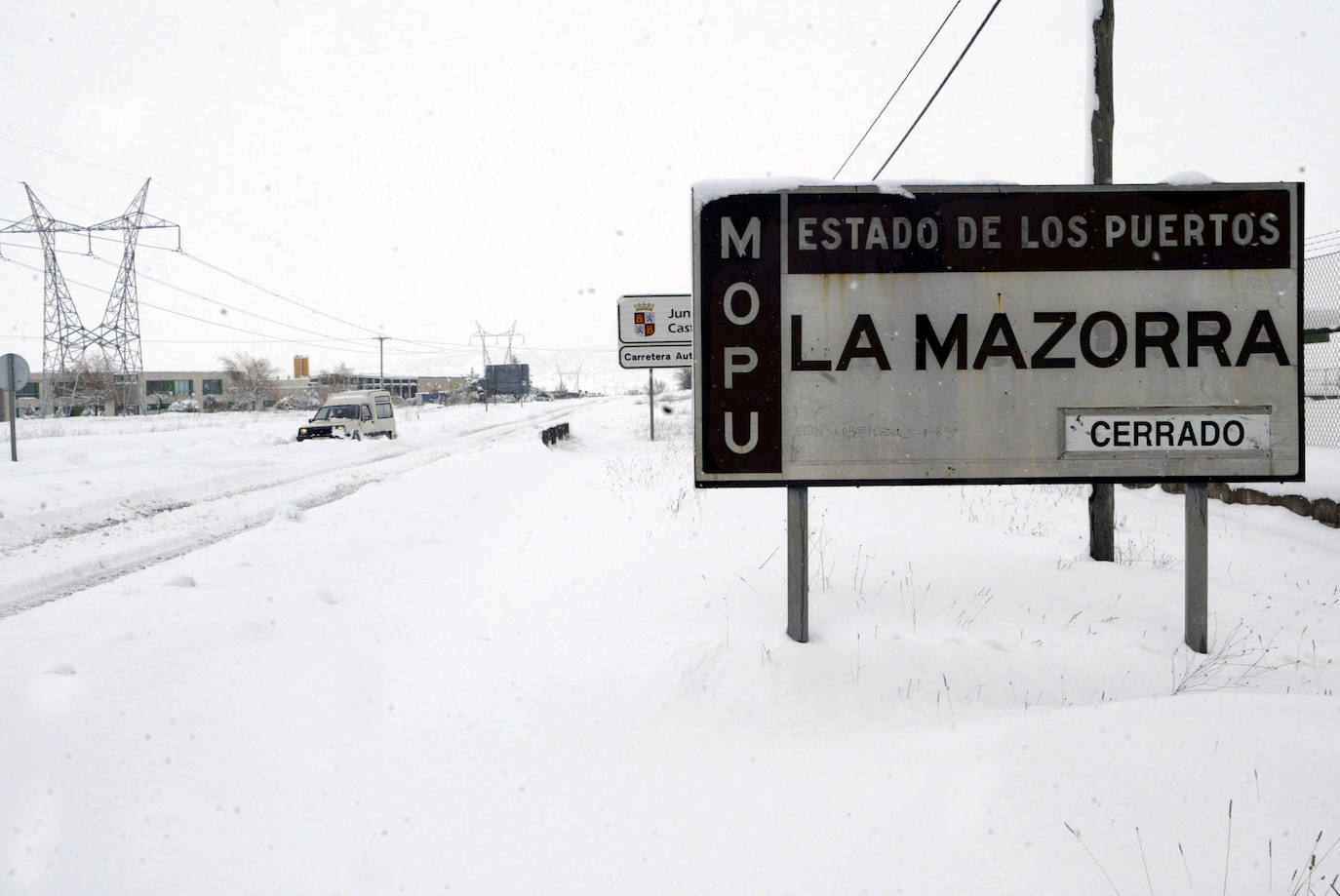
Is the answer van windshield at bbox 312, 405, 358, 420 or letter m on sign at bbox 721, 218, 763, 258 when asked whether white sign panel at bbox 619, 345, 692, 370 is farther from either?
van windshield at bbox 312, 405, 358, 420

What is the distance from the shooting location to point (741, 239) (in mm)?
4160

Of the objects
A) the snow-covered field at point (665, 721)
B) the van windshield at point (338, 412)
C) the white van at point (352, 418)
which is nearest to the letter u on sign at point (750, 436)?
the snow-covered field at point (665, 721)

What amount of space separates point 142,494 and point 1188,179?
1478 centimetres

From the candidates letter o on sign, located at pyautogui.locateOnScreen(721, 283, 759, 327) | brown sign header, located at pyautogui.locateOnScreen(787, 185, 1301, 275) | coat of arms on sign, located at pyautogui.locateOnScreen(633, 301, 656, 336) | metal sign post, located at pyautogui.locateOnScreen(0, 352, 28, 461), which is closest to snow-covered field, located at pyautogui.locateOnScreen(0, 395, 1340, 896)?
letter o on sign, located at pyautogui.locateOnScreen(721, 283, 759, 327)

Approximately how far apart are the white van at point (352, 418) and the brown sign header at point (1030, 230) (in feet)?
78.2

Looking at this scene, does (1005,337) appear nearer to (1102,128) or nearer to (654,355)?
(1102,128)

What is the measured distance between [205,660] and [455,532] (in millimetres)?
4435

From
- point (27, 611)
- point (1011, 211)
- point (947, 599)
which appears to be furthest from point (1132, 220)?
point (27, 611)

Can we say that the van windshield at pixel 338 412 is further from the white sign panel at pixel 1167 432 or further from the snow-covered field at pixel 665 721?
the white sign panel at pixel 1167 432

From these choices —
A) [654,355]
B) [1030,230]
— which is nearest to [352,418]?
[654,355]

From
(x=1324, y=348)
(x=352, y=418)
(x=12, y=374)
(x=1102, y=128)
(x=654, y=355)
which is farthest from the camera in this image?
(x=352, y=418)

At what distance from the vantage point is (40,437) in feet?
78.6

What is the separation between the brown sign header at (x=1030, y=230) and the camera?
165 inches

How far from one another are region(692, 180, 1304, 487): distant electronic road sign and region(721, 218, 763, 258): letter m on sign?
0.01 meters
